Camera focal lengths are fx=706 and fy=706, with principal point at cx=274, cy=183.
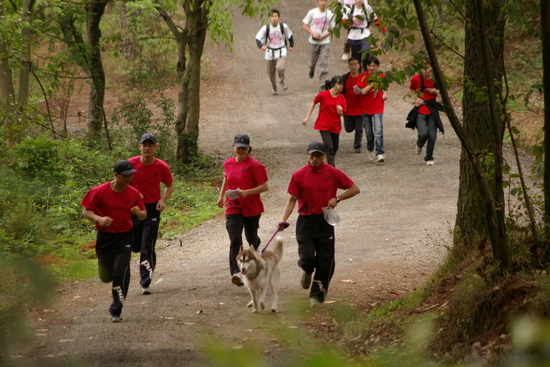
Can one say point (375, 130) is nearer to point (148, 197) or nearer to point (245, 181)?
point (245, 181)

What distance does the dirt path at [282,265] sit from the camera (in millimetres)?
3221

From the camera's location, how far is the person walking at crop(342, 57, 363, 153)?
17484 millimetres

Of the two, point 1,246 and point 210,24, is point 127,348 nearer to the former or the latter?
point 1,246

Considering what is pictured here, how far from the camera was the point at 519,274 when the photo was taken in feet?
21.0

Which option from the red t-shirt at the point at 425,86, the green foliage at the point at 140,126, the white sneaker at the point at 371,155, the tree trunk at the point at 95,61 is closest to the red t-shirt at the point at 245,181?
the red t-shirt at the point at 425,86

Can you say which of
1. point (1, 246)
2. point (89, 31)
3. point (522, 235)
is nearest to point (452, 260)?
point (522, 235)

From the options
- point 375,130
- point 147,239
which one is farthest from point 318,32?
point 147,239

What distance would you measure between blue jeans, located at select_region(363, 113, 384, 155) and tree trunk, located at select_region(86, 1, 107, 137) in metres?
7.62

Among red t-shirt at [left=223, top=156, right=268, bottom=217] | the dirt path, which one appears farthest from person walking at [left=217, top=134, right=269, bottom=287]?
the dirt path

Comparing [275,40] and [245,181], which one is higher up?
[275,40]

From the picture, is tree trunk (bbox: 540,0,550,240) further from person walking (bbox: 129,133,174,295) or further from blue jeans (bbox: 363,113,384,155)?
blue jeans (bbox: 363,113,384,155)

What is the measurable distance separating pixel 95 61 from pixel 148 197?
11.6 metres

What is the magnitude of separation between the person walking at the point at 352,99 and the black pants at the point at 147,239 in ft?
29.1

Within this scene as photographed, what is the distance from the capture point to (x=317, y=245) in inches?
339
